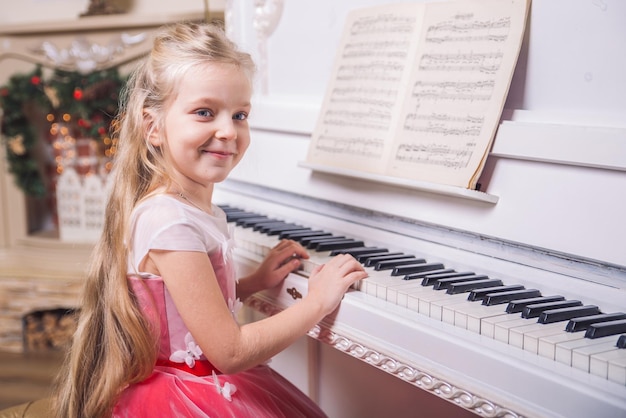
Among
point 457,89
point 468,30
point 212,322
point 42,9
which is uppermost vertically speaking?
point 42,9

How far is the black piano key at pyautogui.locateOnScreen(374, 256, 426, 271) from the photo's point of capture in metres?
1.56

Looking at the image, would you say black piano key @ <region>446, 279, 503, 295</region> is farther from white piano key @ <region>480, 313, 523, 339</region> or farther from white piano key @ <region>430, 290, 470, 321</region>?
white piano key @ <region>480, 313, 523, 339</region>

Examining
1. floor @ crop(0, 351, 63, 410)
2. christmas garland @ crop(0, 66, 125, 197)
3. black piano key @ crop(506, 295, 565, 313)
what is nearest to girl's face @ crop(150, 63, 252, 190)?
black piano key @ crop(506, 295, 565, 313)

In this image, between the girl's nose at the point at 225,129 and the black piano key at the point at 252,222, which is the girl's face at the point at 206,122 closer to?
the girl's nose at the point at 225,129

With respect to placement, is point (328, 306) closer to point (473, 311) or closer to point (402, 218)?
point (473, 311)

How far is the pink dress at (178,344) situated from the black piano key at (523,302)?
0.54 meters

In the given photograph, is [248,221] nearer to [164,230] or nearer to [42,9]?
[164,230]

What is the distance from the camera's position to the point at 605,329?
113 cm

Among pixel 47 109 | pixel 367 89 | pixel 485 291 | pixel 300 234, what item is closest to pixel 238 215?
pixel 300 234

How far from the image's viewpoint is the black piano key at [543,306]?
1228mm

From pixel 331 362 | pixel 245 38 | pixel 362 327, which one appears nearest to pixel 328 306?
pixel 362 327

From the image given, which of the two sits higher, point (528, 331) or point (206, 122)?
point (206, 122)

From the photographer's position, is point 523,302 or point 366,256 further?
point 366,256

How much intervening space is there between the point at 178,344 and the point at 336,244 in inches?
19.5
